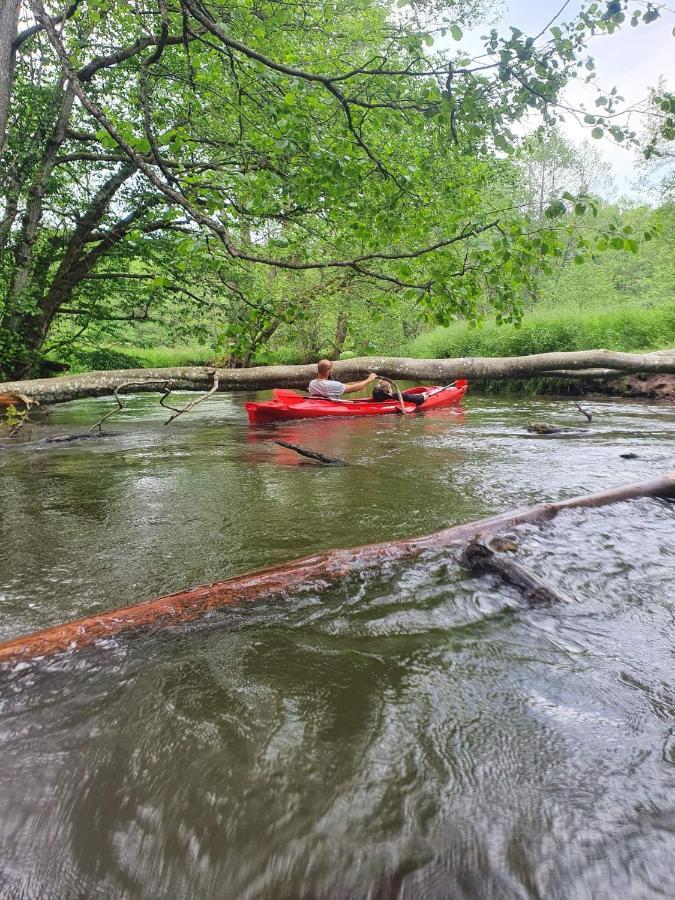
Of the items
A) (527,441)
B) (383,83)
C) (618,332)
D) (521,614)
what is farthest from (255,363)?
(521,614)

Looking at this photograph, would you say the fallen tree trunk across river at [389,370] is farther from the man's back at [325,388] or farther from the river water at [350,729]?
the river water at [350,729]

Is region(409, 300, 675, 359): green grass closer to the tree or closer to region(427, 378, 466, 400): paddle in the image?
region(427, 378, 466, 400): paddle

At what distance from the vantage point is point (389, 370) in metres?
12.3

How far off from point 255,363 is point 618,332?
51.8 ft

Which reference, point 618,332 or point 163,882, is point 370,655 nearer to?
point 163,882

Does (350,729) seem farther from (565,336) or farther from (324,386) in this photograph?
(565,336)

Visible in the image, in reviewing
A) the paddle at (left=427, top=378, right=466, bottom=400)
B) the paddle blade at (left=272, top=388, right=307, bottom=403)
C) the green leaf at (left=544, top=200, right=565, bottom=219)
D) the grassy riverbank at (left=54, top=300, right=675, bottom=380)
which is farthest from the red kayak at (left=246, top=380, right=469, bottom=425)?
the green leaf at (left=544, top=200, right=565, bottom=219)

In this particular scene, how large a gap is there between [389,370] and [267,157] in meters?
6.83

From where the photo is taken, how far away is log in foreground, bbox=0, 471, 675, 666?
203 cm

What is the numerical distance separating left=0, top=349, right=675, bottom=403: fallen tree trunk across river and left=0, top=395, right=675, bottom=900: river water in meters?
7.38

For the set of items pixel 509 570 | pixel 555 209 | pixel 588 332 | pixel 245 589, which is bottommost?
pixel 509 570

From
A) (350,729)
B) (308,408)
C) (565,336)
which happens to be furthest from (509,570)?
(565,336)

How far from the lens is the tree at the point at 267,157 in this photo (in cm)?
376

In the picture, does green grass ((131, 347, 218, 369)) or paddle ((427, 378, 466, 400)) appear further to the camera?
green grass ((131, 347, 218, 369))
